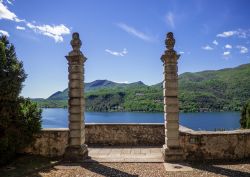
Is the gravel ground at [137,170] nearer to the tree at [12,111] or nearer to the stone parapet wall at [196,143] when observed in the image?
the stone parapet wall at [196,143]

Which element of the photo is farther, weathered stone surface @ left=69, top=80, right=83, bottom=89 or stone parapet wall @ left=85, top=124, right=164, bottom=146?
stone parapet wall @ left=85, top=124, right=164, bottom=146

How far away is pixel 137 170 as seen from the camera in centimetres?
1080

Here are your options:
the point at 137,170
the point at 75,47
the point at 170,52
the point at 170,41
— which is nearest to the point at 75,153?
the point at 137,170

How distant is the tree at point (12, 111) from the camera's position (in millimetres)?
10969

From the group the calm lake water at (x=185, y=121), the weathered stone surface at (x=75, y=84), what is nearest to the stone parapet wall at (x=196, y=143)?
the weathered stone surface at (x=75, y=84)

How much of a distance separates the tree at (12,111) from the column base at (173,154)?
16.7ft

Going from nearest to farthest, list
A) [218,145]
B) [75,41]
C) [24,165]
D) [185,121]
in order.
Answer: [24,165], [218,145], [75,41], [185,121]

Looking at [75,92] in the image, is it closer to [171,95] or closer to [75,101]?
[75,101]

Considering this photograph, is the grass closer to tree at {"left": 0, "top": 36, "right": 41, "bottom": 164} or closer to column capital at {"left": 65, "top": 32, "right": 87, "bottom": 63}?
tree at {"left": 0, "top": 36, "right": 41, "bottom": 164}

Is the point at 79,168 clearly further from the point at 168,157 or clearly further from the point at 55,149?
the point at 168,157

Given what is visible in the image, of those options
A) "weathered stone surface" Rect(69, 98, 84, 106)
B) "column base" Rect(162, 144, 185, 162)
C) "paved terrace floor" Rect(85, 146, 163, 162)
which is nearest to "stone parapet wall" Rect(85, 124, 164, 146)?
"paved terrace floor" Rect(85, 146, 163, 162)

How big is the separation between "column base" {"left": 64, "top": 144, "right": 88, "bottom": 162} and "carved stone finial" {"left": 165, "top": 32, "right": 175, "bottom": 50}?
5.38 meters

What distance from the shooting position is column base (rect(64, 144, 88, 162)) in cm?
1259

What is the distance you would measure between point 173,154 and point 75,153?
12.7 feet
